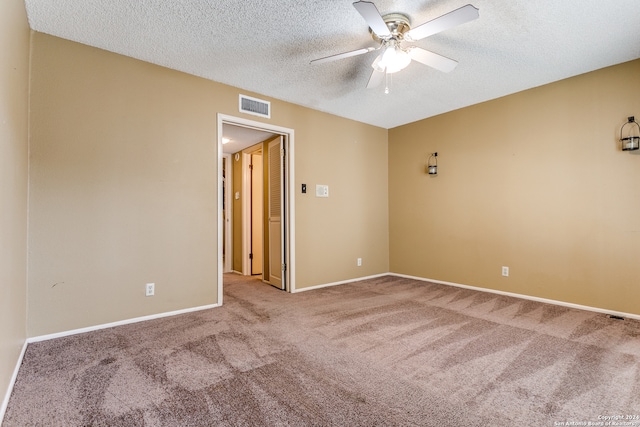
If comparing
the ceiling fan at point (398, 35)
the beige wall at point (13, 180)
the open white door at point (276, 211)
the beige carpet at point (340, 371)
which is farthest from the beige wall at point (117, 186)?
the ceiling fan at point (398, 35)

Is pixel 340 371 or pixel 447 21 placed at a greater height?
pixel 447 21

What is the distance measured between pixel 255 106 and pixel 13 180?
240cm

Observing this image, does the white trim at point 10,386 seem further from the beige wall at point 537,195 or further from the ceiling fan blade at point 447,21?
the beige wall at point 537,195

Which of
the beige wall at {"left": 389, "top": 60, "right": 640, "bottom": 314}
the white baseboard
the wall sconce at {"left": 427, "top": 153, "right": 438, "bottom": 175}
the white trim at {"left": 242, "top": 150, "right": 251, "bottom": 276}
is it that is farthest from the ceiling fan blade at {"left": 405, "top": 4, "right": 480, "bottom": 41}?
the white trim at {"left": 242, "top": 150, "right": 251, "bottom": 276}

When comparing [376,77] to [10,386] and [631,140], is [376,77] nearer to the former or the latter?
[631,140]

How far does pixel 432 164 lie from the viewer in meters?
4.56

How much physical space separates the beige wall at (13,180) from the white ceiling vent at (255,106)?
1.83 m

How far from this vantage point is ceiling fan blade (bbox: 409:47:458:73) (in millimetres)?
2359

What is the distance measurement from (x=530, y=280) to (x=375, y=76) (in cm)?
298

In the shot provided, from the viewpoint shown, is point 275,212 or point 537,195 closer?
point 537,195

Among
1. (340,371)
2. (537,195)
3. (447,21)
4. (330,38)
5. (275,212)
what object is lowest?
(340,371)

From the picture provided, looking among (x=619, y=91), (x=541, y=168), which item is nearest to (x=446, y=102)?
(x=541, y=168)

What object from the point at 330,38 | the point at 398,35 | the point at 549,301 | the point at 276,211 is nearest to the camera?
the point at 398,35

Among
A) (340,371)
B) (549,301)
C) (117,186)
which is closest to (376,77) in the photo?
(340,371)
